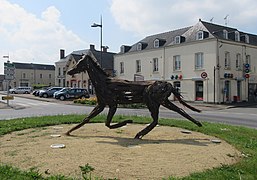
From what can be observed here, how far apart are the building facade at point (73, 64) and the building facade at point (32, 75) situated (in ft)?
84.1

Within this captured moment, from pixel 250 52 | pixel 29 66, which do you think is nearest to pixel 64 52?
pixel 29 66

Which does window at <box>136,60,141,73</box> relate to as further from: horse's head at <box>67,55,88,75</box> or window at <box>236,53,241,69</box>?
horse's head at <box>67,55,88,75</box>

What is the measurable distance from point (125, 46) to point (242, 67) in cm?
1826

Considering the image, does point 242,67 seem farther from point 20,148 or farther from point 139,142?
point 20,148

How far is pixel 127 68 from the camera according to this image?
44.8 metres

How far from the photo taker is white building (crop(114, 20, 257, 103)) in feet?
108

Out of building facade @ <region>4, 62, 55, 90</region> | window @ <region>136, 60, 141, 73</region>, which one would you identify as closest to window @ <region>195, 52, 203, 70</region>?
window @ <region>136, 60, 141, 73</region>

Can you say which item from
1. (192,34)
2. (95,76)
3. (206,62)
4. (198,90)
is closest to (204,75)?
(206,62)

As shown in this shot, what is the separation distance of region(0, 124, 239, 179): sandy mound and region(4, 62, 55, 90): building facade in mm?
87240

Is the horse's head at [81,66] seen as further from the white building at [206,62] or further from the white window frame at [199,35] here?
the white window frame at [199,35]

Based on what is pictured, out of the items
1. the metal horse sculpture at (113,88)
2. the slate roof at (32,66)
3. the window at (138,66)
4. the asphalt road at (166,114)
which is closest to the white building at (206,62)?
the window at (138,66)

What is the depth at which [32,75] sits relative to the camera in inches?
3757

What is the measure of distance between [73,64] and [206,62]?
32.4 m

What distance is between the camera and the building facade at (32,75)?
92925 mm
